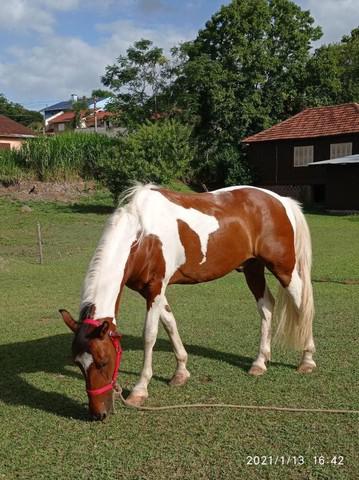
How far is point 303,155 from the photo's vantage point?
1260 inches

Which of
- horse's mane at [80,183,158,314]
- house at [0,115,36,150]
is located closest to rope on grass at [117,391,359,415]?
horse's mane at [80,183,158,314]

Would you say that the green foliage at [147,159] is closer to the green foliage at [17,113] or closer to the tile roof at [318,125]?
the tile roof at [318,125]

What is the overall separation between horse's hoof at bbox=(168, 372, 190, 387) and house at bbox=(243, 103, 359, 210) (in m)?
24.7

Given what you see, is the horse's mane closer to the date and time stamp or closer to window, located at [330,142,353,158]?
the date and time stamp

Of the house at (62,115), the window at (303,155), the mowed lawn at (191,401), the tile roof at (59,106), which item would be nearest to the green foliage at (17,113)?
the house at (62,115)

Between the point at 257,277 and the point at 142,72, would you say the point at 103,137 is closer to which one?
the point at 142,72

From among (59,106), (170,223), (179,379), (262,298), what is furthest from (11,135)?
(59,106)

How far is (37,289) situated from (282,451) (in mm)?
6852

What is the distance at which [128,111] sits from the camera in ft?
125

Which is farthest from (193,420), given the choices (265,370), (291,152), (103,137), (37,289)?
(291,152)

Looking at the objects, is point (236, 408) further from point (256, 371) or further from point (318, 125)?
point (318, 125)

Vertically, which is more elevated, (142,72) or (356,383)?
(142,72)

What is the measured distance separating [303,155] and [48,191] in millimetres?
15118

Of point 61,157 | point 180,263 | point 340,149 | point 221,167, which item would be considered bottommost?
point 180,263
